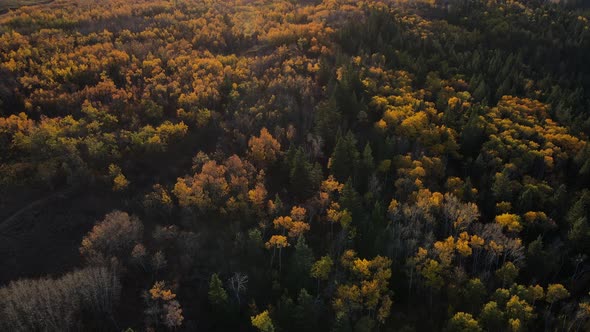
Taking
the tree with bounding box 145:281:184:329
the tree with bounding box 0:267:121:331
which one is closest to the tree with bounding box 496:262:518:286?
the tree with bounding box 145:281:184:329

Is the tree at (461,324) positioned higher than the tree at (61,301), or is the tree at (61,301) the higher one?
the tree at (61,301)

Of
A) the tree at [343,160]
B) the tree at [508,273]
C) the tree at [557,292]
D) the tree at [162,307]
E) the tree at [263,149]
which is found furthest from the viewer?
the tree at [263,149]

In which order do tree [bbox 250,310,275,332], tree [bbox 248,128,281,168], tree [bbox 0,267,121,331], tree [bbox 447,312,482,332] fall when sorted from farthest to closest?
tree [bbox 248,128,281,168], tree [bbox 447,312,482,332], tree [bbox 250,310,275,332], tree [bbox 0,267,121,331]

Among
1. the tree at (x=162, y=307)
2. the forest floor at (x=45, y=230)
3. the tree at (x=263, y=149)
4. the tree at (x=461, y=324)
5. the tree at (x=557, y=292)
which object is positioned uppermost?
the tree at (x=263, y=149)

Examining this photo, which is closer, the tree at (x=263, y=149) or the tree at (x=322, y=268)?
the tree at (x=322, y=268)

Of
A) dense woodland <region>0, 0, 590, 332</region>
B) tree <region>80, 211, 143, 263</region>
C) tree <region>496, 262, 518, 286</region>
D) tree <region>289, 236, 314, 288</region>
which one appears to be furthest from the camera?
tree <region>496, 262, 518, 286</region>

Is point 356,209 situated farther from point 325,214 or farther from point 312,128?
point 312,128

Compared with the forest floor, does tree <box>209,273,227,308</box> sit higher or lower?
lower

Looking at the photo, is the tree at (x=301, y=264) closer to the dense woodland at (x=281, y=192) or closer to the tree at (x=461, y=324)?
the dense woodland at (x=281, y=192)

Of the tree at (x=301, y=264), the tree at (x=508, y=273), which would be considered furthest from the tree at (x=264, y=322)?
the tree at (x=508, y=273)

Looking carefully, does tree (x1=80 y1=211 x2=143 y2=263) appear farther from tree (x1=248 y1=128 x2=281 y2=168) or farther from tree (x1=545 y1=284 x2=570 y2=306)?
tree (x1=545 y1=284 x2=570 y2=306)
